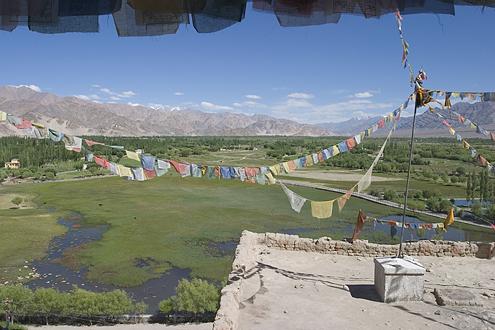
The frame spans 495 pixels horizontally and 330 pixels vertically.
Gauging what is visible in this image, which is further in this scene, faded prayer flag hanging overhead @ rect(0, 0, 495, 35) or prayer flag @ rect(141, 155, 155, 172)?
prayer flag @ rect(141, 155, 155, 172)

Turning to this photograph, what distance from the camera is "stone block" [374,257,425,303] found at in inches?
282

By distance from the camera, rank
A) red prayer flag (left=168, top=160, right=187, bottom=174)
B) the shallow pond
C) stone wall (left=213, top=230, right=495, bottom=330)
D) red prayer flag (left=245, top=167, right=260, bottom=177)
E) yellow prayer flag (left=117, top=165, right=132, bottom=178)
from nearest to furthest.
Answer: yellow prayer flag (left=117, top=165, right=132, bottom=178) < red prayer flag (left=168, top=160, right=187, bottom=174) < red prayer flag (left=245, top=167, right=260, bottom=177) < stone wall (left=213, top=230, right=495, bottom=330) < the shallow pond

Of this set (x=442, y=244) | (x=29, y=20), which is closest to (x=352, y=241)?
(x=442, y=244)

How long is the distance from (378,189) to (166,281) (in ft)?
98.8

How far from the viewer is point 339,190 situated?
39.8 meters

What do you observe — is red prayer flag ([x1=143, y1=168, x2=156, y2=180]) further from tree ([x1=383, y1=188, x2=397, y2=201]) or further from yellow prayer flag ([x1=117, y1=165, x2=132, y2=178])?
tree ([x1=383, y1=188, x2=397, y2=201])

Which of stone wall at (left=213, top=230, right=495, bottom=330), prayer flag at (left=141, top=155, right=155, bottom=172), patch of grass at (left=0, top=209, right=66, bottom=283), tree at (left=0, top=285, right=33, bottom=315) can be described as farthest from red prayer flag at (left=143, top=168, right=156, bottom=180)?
patch of grass at (left=0, top=209, right=66, bottom=283)

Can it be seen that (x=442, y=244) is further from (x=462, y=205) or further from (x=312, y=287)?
(x=462, y=205)

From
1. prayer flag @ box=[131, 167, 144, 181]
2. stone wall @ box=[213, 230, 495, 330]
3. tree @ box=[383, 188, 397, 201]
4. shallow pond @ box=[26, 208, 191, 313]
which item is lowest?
shallow pond @ box=[26, 208, 191, 313]

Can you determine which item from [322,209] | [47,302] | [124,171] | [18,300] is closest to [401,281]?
[322,209]

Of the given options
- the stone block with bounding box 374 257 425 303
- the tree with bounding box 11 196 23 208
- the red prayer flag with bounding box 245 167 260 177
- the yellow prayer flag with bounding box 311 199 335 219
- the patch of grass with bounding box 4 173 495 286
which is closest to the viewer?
the red prayer flag with bounding box 245 167 260 177

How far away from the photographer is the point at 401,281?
23.7 feet

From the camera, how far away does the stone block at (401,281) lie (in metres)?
7.15

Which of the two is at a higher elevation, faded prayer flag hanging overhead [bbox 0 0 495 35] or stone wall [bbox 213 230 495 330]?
faded prayer flag hanging overhead [bbox 0 0 495 35]
